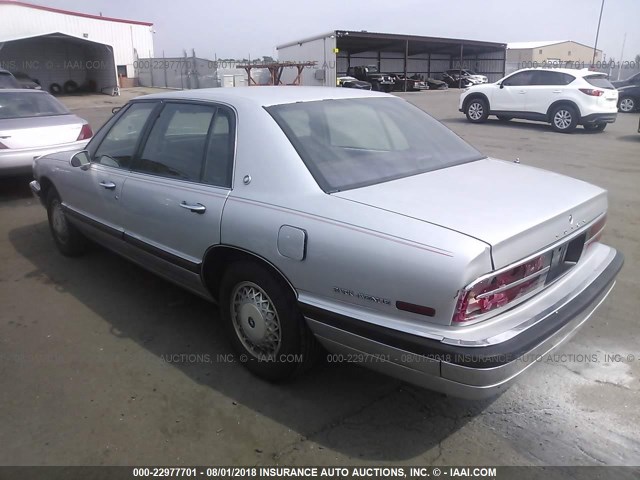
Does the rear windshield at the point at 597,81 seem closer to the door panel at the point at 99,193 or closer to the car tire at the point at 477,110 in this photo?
the car tire at the point at 477,110

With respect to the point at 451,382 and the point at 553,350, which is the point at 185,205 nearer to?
the point at 451,382

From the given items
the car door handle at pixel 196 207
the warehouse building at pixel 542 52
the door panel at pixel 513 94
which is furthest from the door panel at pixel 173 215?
the warehouse building at pixel 542 52

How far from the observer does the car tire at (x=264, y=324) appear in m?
2.71

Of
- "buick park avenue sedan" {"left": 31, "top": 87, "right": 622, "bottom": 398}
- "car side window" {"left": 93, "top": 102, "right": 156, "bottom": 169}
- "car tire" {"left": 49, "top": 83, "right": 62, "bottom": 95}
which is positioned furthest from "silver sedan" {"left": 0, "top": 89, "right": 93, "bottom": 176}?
"car tire" {"left": 49, "top": 83, "right": 62, "bottom": 95}

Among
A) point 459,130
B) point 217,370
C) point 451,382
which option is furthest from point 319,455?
point 459,130

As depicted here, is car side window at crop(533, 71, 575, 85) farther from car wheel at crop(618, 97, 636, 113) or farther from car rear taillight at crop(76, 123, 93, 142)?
car rear taillight at crop(76, 123, 93, 142)

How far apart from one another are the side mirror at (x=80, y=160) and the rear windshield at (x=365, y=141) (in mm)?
1971

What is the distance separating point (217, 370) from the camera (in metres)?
3.20

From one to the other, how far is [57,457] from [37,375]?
83 centimetres

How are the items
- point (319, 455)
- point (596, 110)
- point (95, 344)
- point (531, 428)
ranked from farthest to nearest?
point (596, 110)
point (95, 344)
point (531, 428)
point (319, 455)

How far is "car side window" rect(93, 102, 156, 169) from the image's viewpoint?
3834mm

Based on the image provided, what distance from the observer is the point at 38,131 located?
7348 millimetres

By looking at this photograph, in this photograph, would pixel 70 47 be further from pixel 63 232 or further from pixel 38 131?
pixel 63 232

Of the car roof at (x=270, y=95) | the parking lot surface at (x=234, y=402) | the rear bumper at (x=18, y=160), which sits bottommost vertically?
the parking lot surface at (x=234, y=402)
